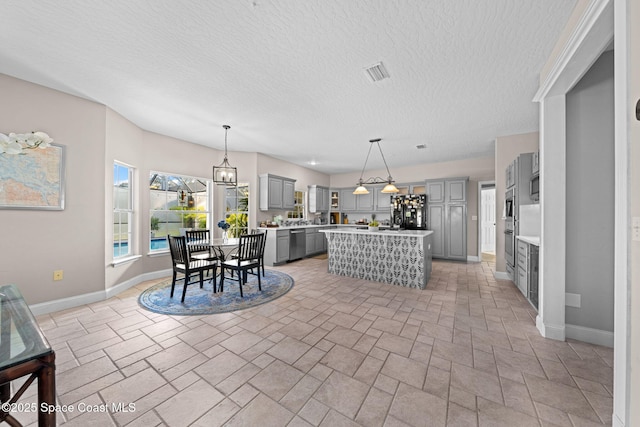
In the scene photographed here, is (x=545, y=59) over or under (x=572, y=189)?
over

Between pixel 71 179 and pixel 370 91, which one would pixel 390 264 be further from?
pixel 71 179

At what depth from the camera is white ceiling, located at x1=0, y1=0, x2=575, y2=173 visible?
70.1 inches

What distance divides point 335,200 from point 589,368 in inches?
269

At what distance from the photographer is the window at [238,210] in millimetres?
5668

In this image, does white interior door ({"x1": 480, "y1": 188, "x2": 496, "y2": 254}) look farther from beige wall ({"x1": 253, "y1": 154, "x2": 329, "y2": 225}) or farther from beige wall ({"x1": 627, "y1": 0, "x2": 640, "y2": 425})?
beige wall ({"x1": 627, "y1": 0, "x2": 640, "y2": 425})

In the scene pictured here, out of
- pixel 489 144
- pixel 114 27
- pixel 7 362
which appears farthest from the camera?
pixel 489 144

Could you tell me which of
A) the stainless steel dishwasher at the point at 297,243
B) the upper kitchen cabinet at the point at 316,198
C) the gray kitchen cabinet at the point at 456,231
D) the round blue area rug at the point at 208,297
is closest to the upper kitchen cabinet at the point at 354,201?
the upper kitchen cabinet at the point at 316,198

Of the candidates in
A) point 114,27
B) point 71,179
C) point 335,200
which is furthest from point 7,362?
point 335,200

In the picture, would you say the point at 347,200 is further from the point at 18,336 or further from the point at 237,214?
the point at 18,336

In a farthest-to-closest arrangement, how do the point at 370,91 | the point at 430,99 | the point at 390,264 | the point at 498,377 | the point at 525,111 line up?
the point at 390,264 → the point at 525,111 → the point at 430,99 → the point at 370,91 → the point at 498,377

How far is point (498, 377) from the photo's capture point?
1771 mm

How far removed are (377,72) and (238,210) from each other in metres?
4.36

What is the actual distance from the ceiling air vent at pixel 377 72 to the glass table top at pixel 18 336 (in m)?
2.94

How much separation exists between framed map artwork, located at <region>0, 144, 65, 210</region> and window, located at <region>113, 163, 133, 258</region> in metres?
0.76
